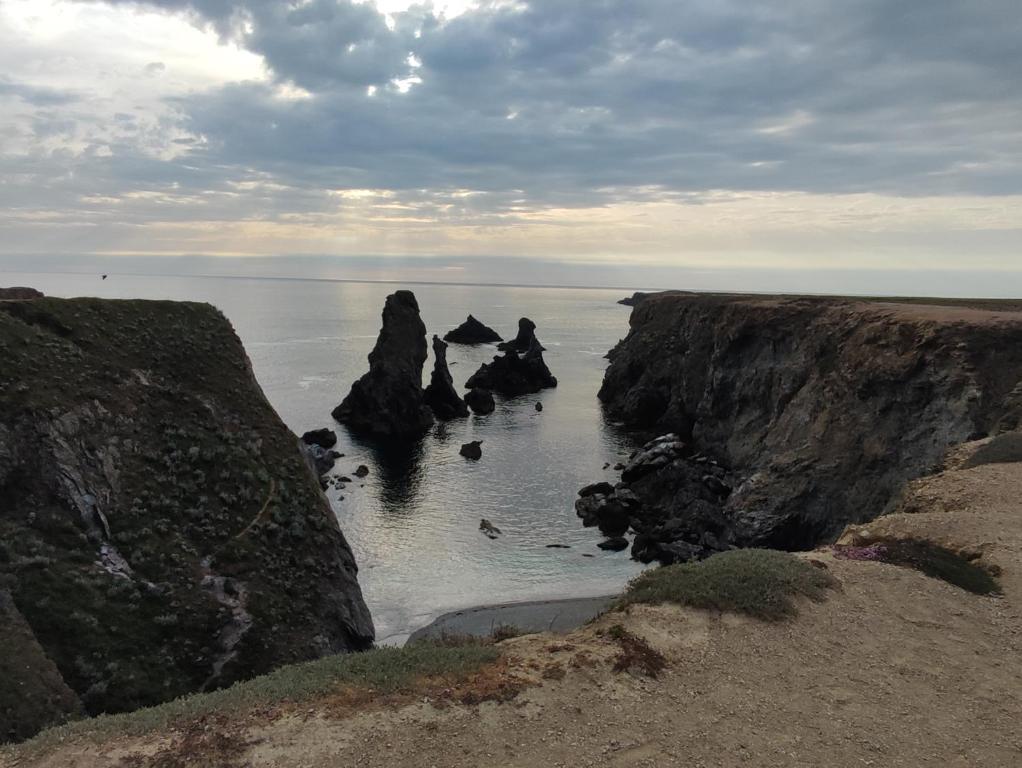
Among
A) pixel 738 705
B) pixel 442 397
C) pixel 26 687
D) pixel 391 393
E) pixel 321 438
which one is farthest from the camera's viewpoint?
pixel 442 397

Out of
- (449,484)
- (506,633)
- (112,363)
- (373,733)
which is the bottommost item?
(449,484)

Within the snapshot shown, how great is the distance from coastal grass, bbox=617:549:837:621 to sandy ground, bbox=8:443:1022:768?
16.8 inches

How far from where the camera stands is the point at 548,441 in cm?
7369

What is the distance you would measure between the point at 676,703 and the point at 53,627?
899 inches

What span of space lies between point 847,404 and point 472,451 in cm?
3652

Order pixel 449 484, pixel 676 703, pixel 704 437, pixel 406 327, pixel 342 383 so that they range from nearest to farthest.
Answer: pixel 676 703, pixel 449 484, pixel 704 437, pixel 406 327, pixel 342 383

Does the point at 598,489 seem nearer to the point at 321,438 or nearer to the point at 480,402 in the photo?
the point at 321,438

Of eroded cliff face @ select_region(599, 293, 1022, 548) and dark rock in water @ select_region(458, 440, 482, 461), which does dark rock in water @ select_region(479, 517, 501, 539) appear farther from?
dark rock in water @ select_region(458, 440, 482, 461)

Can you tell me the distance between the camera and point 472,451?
218ft

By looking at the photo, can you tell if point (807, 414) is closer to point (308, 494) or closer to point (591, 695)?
point (308, 494)

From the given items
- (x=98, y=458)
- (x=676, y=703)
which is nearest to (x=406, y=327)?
(x=98, y=458)

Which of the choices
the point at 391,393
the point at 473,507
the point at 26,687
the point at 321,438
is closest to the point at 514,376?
the point at 391,393

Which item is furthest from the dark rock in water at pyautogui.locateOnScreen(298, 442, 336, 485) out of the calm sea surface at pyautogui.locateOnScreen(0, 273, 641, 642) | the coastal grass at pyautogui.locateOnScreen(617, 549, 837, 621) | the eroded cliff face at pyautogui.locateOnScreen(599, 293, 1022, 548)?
the coastal grass at pyautogui.locateOnScreen(617, 549, 837, 621)

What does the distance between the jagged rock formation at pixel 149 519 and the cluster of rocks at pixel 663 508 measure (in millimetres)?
21005
